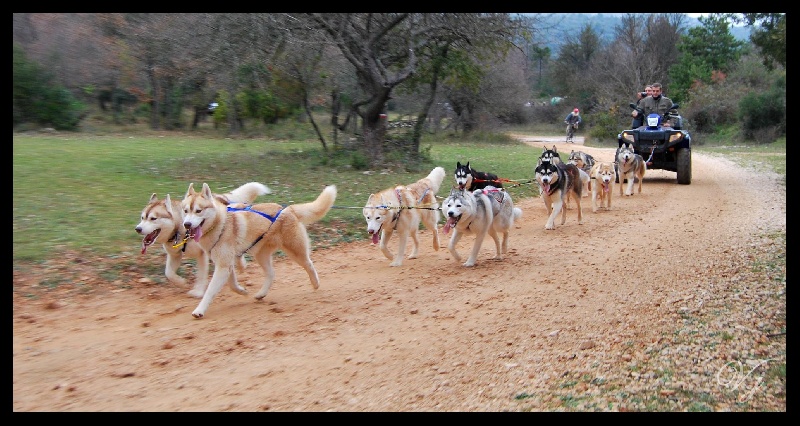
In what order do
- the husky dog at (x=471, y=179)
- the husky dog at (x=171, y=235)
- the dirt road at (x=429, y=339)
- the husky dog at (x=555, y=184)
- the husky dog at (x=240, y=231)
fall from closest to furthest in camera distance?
the dirt road at (x=429, y=339), the husky dog at (x=240, y=231), the husky dog at (x=171, y=235), the husky dog at (x=471, y=179), the husky dog at (x=555, y=184)

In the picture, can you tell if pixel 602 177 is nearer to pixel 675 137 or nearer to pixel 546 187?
pixel 546 187

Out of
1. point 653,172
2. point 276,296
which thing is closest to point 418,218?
point 276,296

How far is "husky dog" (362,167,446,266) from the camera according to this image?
839cm

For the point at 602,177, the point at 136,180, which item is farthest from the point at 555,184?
the point at 136,180

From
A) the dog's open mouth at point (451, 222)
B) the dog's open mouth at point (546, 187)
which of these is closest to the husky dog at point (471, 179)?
the dog's open mouth at point (546, 187)

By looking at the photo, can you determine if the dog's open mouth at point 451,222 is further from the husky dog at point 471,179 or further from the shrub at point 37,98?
the shrub at point 37,98

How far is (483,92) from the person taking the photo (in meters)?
36.8

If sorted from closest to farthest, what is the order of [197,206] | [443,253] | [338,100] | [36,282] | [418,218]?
[197,206], [36,282], [418,218], [443,253], [338,100]

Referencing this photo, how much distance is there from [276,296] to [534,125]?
47.1m

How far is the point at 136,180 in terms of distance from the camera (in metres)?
13.5

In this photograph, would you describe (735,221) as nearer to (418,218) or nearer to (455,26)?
(418,218)

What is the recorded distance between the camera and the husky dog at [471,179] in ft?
36.7

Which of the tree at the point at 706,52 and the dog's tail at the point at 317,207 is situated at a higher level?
the tree at the point at 706,52

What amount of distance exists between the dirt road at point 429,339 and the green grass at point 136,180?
1.43m
